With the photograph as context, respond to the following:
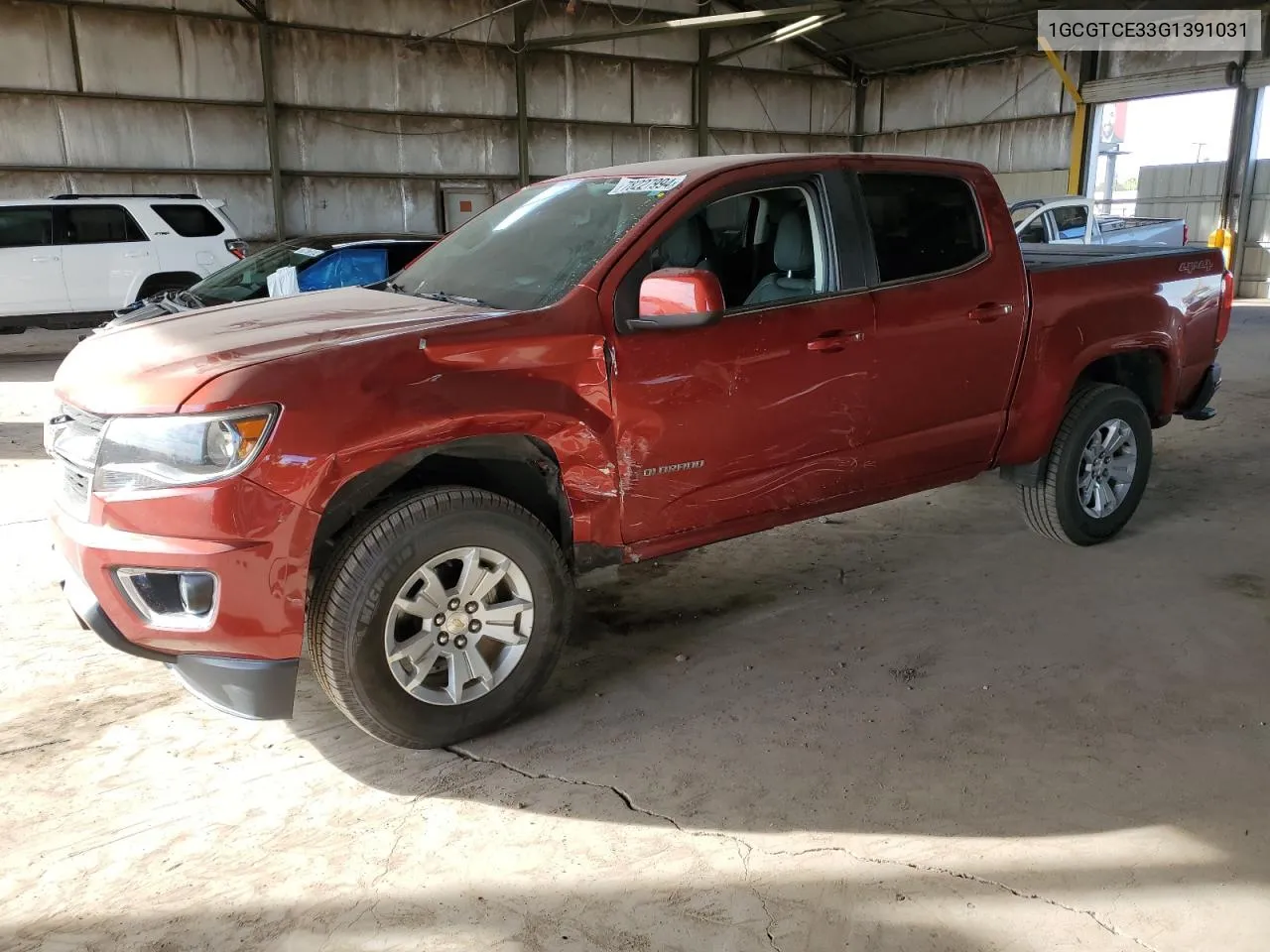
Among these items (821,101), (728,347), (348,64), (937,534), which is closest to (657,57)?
(821,101)

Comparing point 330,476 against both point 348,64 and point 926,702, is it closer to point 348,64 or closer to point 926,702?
point 926,702

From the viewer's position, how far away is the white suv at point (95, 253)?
11.2 m

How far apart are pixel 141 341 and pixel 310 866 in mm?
1697

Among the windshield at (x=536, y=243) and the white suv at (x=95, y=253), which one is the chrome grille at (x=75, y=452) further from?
the white suv at (x=95, y=253)

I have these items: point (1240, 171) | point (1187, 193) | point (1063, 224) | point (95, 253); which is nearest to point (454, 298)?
point (95, 253)

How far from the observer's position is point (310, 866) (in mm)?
2494

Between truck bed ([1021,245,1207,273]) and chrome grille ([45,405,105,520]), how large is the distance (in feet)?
12.1

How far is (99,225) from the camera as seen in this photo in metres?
11.5

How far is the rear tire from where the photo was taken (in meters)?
4.48

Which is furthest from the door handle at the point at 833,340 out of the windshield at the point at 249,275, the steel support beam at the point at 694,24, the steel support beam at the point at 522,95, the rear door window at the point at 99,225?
the steel support beam at the point at 522,95

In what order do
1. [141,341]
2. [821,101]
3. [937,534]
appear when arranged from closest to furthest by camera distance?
[141,341] → [937,534] → [821,101]

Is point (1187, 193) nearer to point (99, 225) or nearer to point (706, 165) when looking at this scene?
point (99, 225)

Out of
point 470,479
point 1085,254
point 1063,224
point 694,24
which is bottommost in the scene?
point 470,479

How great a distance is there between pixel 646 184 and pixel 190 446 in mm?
1829
